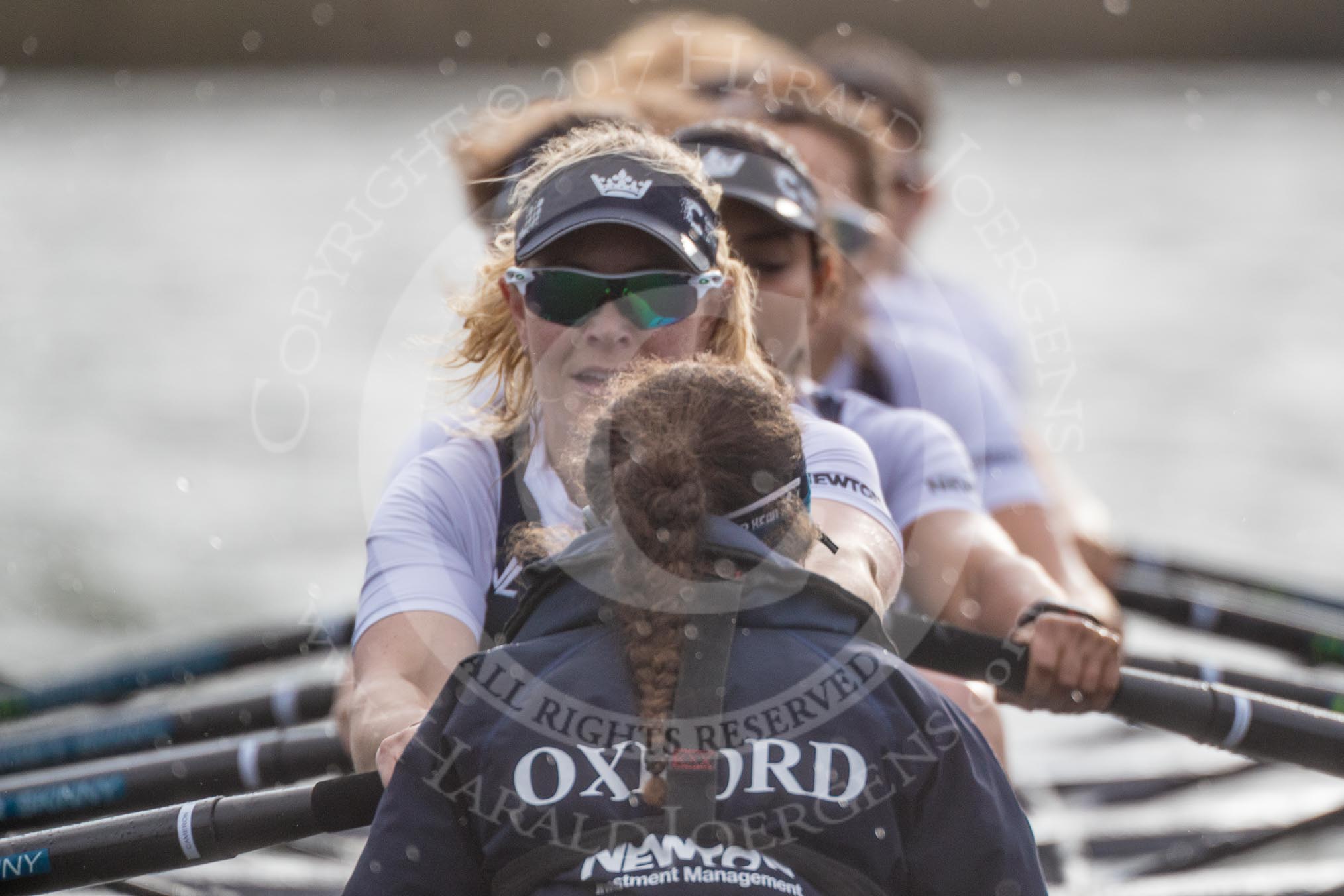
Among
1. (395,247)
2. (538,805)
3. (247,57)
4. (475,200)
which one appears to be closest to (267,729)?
(475,200)

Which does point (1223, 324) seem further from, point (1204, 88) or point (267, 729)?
point (1204, 88)

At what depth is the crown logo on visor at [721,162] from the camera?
7.43ft

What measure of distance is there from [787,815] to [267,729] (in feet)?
6.21

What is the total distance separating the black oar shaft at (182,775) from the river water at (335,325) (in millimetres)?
601

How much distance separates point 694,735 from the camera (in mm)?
1309

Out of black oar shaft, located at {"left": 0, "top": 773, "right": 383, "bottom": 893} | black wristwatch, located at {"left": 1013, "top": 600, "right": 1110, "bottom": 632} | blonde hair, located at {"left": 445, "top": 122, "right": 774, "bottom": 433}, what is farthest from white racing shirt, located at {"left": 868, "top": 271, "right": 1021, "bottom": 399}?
black oar shaft, located at {"left": 0, "top": 773, "right": 383, "bottom": 893}

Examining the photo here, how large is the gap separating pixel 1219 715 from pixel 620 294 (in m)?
1.09

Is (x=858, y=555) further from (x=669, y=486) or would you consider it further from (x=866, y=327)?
(x=866, y=327)

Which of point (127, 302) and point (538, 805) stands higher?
point (127, 302)

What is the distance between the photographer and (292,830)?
182cm

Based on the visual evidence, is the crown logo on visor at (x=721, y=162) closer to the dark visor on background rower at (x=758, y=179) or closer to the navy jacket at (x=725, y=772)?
the dark visor on background rower at (x=758, y=179)

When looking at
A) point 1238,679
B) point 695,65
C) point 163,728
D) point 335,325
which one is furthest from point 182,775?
point 335,325

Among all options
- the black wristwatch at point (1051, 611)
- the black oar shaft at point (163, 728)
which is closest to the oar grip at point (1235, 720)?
the black wristwatch at point (1051, 611)

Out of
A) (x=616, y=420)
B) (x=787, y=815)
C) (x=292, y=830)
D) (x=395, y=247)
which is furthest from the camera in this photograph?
(x=395, y=247)
